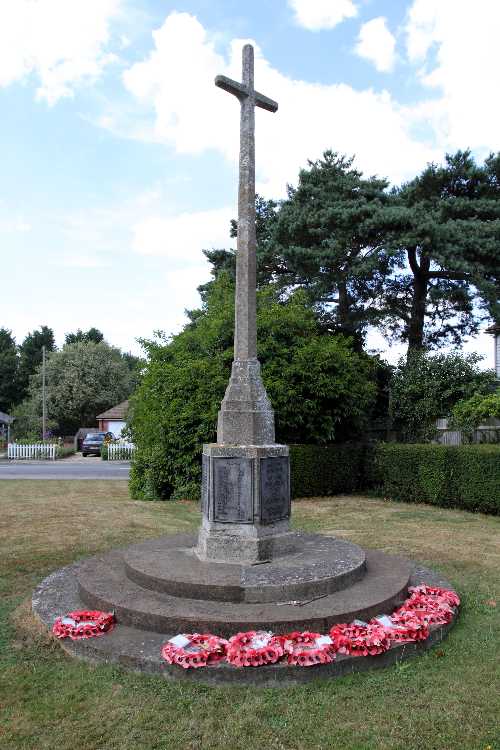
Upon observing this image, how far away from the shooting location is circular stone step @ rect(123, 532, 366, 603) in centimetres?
507

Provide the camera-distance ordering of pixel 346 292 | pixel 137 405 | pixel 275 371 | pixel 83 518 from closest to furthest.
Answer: pixel 83 518
pixel 275 371
pixel 137 405
pixel 346 292

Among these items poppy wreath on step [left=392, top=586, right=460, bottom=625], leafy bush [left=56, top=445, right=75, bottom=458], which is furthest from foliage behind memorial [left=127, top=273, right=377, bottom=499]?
leafy bush [left=56, top=445, right=75, bottom=458]

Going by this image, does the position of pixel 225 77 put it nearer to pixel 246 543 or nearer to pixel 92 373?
pixel 246 543

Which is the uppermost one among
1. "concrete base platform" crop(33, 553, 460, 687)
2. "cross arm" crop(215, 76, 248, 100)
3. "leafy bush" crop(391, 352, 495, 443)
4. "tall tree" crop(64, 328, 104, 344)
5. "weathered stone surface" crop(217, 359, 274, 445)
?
"tall tree" crop(64, 328, 104, 344)

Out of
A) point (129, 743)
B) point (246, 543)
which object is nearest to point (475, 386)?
point (246, 543)

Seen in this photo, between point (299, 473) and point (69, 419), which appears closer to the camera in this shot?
point (299, 473)

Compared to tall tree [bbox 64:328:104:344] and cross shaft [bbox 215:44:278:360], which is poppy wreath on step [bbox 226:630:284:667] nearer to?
cross shaft [bbox 215:44:278:360]

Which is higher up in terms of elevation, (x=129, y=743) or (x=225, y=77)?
(x=225, y=77)

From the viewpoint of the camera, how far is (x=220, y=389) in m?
13.3

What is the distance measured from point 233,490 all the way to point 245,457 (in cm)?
36

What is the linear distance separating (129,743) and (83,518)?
7.39 m

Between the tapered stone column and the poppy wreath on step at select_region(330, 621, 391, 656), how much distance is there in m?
1.57

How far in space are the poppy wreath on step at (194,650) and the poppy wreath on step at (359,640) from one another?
85cm

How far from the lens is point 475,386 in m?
17.1
